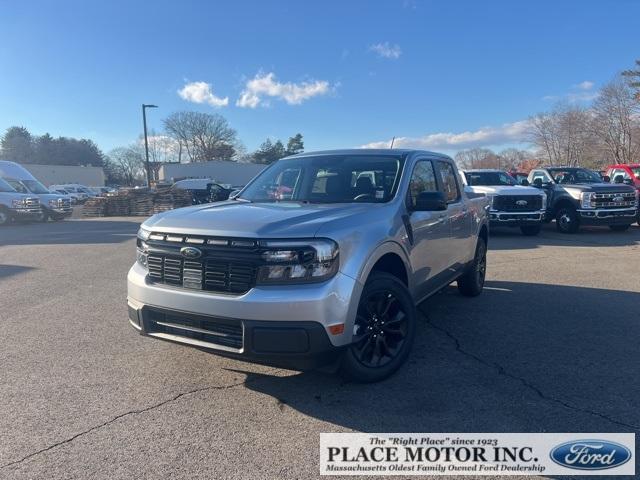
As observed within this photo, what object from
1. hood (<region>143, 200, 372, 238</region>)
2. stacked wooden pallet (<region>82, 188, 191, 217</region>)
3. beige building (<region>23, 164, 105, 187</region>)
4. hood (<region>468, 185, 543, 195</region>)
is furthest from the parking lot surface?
beige building (<region>23, 164, 105, 187</region>)

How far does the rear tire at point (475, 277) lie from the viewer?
6.21 m

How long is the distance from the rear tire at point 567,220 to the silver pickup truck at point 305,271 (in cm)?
1131

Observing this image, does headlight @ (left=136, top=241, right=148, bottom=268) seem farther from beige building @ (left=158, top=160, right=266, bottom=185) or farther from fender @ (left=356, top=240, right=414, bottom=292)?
beige building @ (left=158, top=160, right=266, bottom=185)

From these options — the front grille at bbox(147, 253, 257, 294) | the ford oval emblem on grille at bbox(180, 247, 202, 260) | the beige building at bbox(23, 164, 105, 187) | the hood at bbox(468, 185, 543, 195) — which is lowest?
the front grille at bbox(147, 253, 257, 294)

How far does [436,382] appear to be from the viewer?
368 centimetres

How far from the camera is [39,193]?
23.9 metres

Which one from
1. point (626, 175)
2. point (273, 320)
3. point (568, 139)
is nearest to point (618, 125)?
point (568, 139)

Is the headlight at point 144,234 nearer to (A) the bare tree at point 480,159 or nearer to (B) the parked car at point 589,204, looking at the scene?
(B) the parked car at point 589,204

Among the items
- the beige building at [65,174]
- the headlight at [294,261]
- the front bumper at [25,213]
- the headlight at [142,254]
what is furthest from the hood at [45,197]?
the beige building at [65,174]

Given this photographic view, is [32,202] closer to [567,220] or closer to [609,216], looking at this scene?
[567,220]

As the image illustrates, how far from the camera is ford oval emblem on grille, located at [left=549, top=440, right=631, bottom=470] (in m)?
2.68

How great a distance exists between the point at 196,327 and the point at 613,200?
14.0 meters

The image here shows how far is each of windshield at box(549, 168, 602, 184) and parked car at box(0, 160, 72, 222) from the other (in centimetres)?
2262

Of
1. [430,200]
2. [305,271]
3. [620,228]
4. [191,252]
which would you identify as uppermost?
[430,200]
